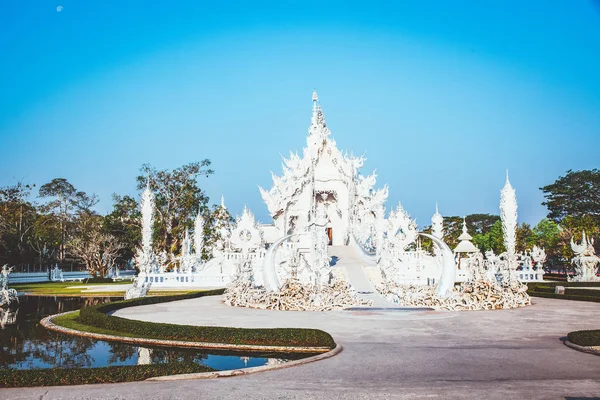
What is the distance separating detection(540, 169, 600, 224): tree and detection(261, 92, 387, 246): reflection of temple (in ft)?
120

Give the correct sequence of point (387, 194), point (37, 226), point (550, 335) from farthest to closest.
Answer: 1. point (37, 226)
2. point (387, 194)
3. point (550, 335)

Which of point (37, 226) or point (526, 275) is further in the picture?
point (37, 226)

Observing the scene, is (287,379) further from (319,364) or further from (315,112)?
(315,112)

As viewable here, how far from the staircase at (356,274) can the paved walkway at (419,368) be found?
5692 mm

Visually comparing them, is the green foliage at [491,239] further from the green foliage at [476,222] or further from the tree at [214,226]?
the tree at [214,226]

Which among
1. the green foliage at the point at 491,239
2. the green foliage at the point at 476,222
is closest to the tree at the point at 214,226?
the green foliage at the point at 491,239

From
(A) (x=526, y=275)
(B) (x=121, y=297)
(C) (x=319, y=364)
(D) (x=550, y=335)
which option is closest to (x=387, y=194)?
(A) (x=526, y=275)

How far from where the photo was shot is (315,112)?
49.1m

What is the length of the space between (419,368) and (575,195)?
70675 millimetres

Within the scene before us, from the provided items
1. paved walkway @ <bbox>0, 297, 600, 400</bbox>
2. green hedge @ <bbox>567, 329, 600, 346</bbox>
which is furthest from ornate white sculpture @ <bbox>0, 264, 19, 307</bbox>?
green hedge @ <bbox>567, 329, 600, 346</bbox>

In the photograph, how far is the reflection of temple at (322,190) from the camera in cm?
4650

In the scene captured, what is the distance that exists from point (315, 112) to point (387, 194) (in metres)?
10.4

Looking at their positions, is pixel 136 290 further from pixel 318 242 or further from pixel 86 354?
pixel 86 354

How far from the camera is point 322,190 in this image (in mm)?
47125
